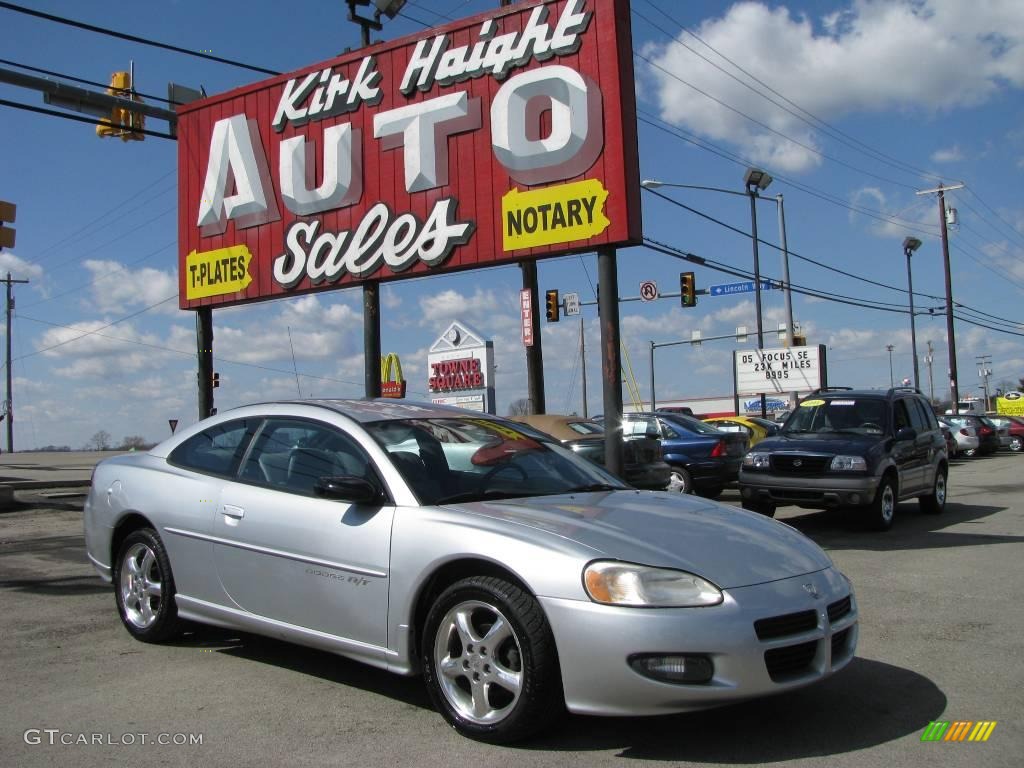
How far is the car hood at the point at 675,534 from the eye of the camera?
374 cm

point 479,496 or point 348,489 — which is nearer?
point 348,489

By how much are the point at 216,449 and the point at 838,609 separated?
11.5ft

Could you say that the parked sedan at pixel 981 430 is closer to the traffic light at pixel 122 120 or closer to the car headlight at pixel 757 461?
the car headlight at pixel 757 461

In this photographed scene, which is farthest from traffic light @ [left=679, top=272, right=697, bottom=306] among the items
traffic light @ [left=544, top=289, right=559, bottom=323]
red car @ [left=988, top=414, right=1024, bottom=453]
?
red car @ [left=988, top=414, right=1024, bottom=453]

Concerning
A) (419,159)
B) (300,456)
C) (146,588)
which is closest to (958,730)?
(300,456)

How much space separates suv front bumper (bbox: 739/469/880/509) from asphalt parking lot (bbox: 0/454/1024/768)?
329cm

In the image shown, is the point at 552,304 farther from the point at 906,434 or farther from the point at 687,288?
the point at 906,434

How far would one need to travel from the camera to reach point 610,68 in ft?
32.0

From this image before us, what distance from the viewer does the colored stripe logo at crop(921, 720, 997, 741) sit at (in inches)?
152

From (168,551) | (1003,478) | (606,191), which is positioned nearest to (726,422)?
(1003,478)

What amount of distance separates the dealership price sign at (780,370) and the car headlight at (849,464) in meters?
23.4

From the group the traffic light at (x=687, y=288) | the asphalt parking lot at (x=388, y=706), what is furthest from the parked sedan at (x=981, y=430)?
the asphalt parking lot at (x=388, y=706)

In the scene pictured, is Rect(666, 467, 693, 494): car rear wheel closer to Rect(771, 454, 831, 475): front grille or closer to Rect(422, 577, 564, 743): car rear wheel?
Rect(771, 454, 831, 475): front grille

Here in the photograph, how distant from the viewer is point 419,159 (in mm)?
11156
